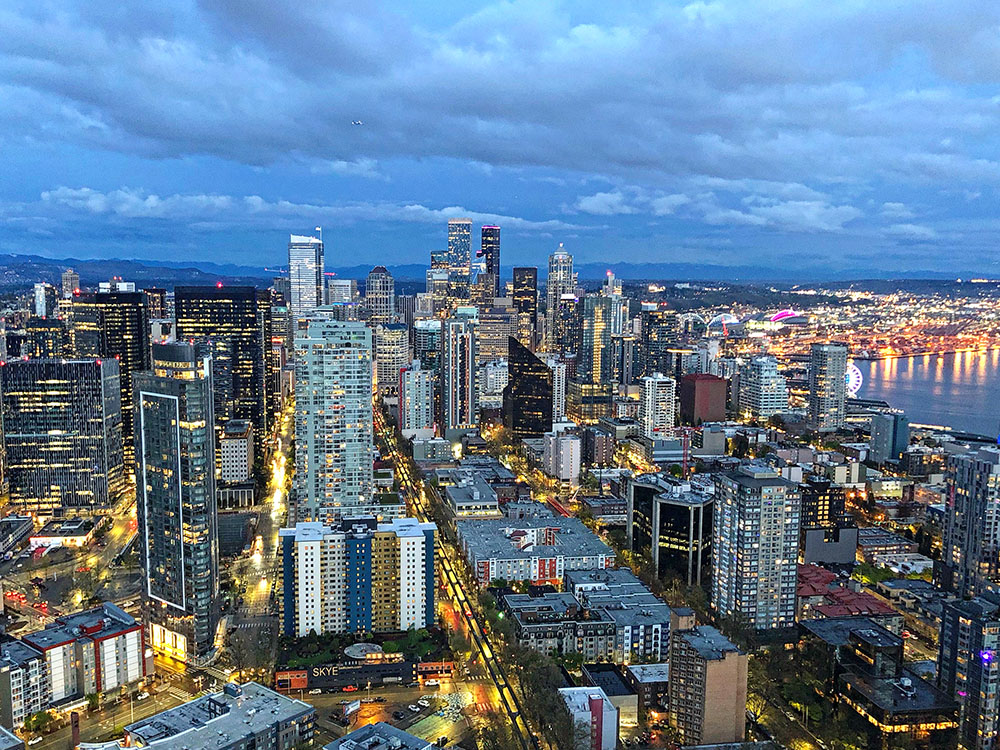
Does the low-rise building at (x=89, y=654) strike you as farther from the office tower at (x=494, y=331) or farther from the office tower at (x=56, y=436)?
the office tower at (x=494, y=331)

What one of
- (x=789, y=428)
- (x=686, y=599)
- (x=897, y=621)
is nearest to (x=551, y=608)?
(x=686, y=599)

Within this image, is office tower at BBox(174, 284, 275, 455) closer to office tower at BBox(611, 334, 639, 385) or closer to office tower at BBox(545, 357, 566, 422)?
office tower at BBox(545, 357, 566, 422)

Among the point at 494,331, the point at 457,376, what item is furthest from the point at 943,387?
the point at 457,376

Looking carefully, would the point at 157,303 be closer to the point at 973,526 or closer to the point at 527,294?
the point at 527,294

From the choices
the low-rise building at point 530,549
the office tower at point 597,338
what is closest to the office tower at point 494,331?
the office tower at point 597,338

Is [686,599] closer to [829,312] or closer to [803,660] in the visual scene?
[803,660]
